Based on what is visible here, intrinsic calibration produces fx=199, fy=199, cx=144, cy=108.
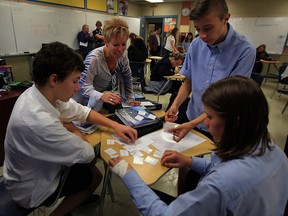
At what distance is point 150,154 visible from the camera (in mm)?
1158

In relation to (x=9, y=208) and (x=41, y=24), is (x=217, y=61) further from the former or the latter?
(x=41, y=24)

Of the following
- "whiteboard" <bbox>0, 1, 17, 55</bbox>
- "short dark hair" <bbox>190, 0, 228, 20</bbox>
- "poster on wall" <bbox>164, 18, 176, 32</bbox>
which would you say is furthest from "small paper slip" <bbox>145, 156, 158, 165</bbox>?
"poster on wall" <bbox>164, 18, 176, 32</bbox>

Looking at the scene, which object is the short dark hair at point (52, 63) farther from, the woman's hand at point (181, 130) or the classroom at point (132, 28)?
the woman's hand at point (181, 130)

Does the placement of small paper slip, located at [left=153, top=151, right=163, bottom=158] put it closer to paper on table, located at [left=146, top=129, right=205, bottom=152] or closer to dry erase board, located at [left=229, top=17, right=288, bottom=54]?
paper on table, located at [left=146, top=129, right=205, bottom=152]

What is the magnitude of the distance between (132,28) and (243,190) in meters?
8.72

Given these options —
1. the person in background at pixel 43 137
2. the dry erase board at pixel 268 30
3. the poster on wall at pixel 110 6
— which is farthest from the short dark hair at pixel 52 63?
the dry erase board at pixel 268 30

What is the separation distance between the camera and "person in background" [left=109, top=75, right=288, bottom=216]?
587mm

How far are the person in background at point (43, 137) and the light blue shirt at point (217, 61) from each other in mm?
868

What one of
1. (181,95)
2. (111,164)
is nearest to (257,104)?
(111,164)

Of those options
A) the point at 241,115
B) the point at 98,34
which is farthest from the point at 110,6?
the point at 241,115

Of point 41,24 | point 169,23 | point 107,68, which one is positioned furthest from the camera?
point 169,23

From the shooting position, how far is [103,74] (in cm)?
177

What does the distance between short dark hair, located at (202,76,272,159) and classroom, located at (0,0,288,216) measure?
1.52 feet

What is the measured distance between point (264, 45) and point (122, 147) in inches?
295
